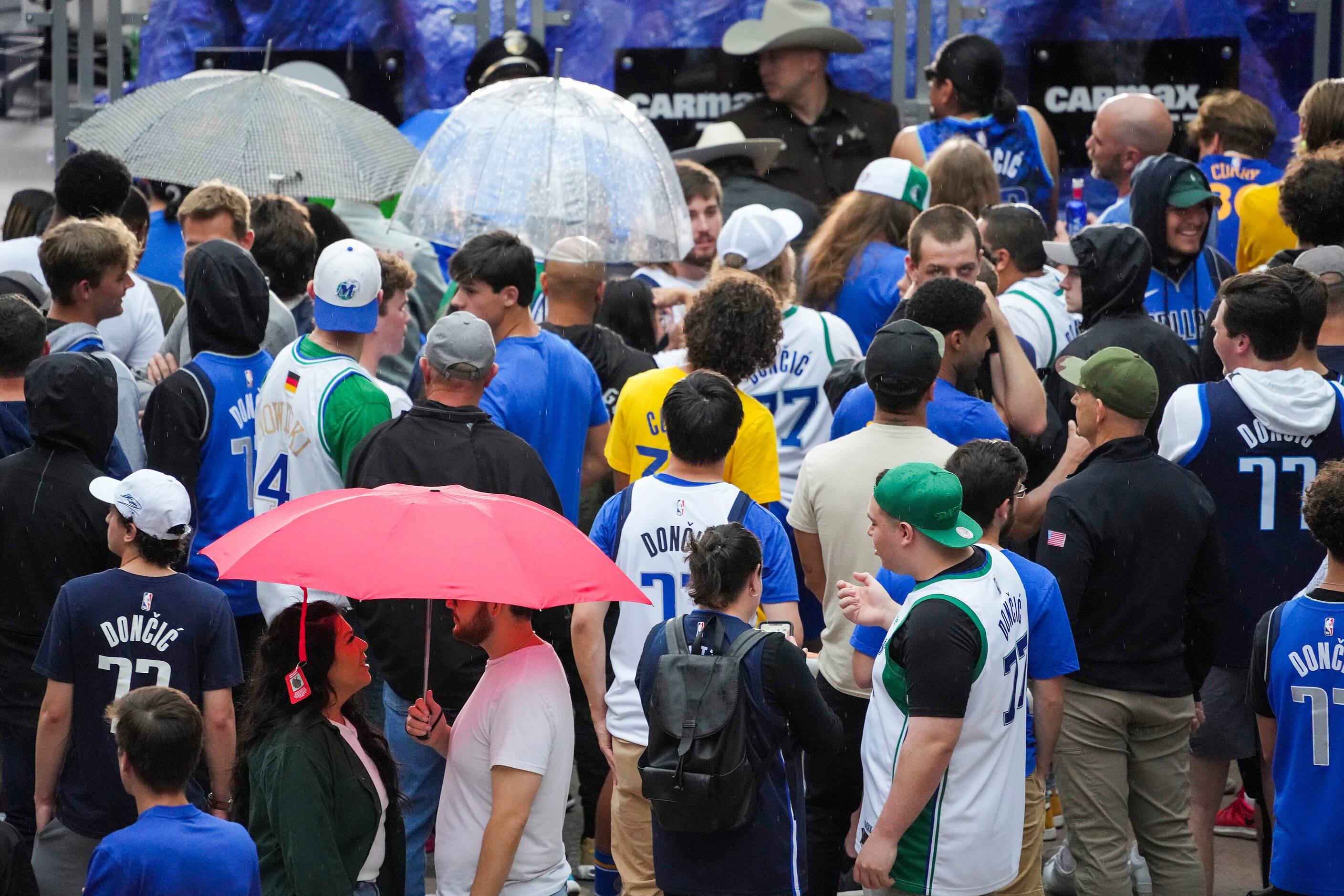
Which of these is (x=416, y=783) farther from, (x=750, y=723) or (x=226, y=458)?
(x=226, y=458)

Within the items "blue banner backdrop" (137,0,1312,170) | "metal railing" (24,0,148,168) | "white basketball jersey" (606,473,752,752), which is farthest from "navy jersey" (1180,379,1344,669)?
"metal railing" (24,0,148,168)

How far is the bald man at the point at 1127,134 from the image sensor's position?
7672 mm

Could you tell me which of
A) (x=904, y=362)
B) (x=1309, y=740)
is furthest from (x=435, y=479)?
(x=1309, y=740)

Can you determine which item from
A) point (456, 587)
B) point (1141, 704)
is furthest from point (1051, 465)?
point (456, 587)

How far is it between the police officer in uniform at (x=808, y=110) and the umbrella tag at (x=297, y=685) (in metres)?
6.51

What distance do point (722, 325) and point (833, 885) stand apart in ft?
6.02

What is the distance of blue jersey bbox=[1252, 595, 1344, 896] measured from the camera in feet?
14.1

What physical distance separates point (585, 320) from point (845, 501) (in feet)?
6.21

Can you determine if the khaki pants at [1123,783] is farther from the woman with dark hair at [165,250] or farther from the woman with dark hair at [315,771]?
the woman with dark hair at [165,250]

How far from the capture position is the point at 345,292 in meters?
5.35

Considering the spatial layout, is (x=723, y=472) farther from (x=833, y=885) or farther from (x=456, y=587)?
(x=456, y=587)

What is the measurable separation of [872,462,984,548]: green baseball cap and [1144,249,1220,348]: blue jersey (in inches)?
112

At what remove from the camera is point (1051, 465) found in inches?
235

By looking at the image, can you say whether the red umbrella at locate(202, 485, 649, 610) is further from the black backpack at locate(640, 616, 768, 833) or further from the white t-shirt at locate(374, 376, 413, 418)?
the white t-shirt at locate(374, 376, 413, 418)
